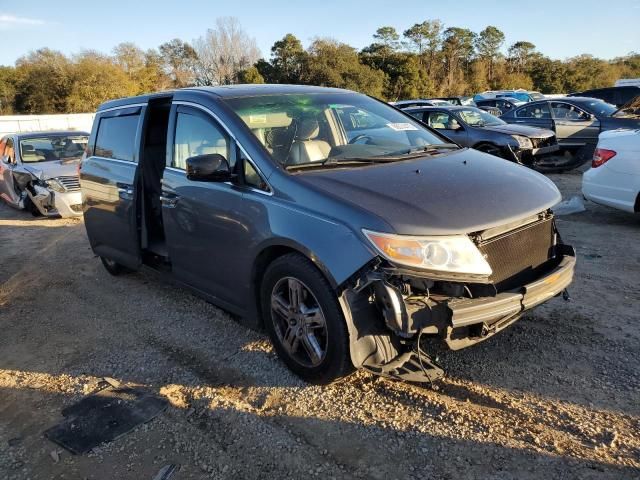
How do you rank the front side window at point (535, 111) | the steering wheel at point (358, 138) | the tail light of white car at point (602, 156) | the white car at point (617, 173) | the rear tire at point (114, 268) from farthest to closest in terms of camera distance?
the front side window at point (535, 111), the tail light of white car at point (602, 156), the white car at point (617, 173), the rear tire at point (114, 268), the steering wheel at point (358, 138)

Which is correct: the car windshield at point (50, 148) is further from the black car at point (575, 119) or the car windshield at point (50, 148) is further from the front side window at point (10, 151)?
the black car at point (575, 119)

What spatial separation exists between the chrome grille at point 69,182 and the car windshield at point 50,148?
3.12 feet

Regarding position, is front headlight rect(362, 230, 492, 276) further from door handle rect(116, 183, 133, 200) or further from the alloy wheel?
door handle rect(116, 183, 133, 200)

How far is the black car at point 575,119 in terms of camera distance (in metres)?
10.9

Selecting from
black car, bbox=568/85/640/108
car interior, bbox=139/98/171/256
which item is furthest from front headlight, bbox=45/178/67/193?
black car, bbox=568/85/640/108

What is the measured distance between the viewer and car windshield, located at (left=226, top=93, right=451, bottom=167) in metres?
3.46

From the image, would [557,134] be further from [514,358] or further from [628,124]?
[514,358]

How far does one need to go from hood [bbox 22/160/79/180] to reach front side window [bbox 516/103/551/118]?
1056 cm

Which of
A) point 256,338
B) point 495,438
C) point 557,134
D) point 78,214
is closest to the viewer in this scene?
point 495,438

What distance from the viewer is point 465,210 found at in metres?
2.80

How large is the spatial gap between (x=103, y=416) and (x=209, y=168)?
1.68 metres

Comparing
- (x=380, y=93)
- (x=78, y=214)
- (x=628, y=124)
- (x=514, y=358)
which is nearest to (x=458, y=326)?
(x=514, y=358)

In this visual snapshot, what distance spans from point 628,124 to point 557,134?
4.67ft

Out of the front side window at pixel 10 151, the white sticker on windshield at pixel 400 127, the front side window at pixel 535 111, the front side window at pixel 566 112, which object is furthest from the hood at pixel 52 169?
the front side window at pixel 566 112
